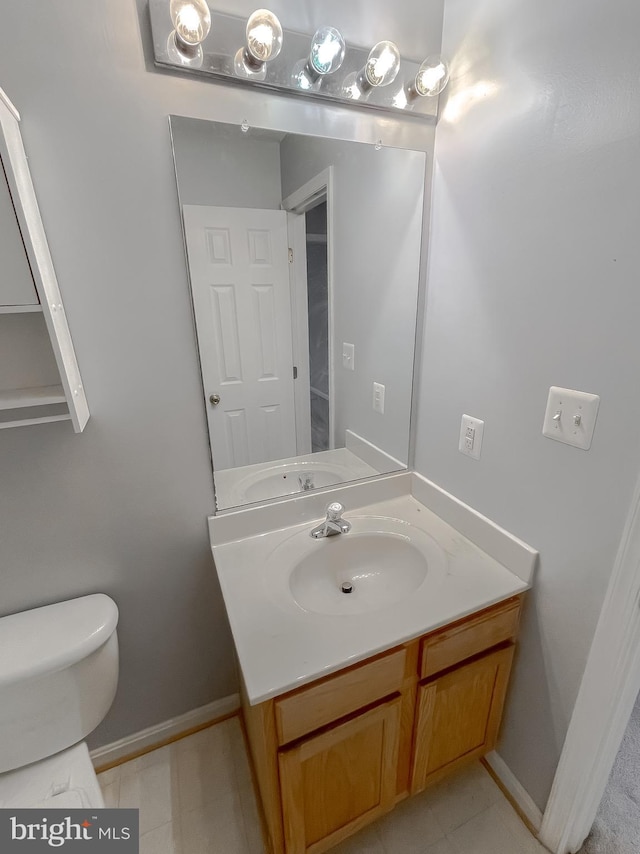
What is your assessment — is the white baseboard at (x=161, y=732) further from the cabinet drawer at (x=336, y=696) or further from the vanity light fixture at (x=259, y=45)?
→ the vanity light fixture at (x=259, y=45)

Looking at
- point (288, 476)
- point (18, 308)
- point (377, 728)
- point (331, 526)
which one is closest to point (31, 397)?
point (18, 308)

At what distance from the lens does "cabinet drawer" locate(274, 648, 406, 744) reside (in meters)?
0.79

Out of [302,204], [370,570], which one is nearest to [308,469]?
[370,570]

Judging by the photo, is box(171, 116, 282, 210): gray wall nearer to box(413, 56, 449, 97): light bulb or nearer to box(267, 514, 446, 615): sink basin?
box(413, 56, 449, 97): light bulb

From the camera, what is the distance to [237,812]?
3.90ft

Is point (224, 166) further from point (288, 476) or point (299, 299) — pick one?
point (288, 476)

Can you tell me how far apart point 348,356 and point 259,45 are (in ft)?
2.68

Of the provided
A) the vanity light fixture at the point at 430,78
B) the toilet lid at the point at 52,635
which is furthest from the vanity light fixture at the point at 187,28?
the toilet lid at the point at 52,635

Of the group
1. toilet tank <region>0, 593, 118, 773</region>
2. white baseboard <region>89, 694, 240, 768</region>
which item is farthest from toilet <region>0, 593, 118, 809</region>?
white baseboard <region>89, 694, 240, 768</region>

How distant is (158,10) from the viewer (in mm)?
794

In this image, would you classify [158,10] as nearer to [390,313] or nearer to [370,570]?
[390,313]

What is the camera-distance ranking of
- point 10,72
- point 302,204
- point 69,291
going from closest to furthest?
point 10,72
point 69,291
point 302,204

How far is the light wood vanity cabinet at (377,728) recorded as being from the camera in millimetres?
823

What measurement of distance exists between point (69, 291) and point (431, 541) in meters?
1.19
